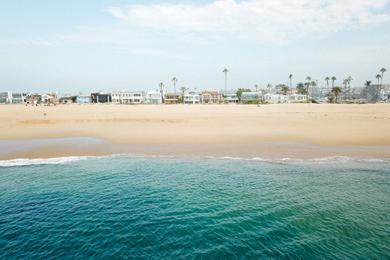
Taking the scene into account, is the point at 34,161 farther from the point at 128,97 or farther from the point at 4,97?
the point at 4,97

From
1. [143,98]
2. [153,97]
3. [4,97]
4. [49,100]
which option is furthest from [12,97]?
[153,97]

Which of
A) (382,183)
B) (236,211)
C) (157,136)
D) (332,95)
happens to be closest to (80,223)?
(236,211)

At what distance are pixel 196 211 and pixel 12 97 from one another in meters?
171

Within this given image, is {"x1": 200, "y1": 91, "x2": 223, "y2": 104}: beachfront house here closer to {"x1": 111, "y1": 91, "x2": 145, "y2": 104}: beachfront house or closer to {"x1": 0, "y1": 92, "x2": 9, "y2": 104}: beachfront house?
{"x1": 111, "y1": 91, "x2": 145, "y2": 104}: beachfront house

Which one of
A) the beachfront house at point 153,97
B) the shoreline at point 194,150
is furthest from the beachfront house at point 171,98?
the shoreline at point 194,150

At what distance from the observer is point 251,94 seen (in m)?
138

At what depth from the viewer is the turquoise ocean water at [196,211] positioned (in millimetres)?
8523

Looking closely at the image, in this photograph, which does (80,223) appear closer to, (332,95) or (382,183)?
(382,183)

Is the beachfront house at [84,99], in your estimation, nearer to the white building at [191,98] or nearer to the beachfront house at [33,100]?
the beachfront house at [33,100]

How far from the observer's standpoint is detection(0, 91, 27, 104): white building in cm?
14838

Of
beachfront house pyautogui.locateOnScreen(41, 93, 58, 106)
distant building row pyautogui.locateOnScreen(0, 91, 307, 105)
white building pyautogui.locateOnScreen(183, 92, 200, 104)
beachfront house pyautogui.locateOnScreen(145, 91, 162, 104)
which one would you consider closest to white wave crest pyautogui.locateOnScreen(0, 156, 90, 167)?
beachfront house pyautogui.locateOnScreen(41, 93, 58, 106)

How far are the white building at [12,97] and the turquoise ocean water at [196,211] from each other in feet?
516

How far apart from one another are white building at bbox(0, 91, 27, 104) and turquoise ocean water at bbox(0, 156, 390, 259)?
516 feet

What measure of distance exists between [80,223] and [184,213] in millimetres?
3770
